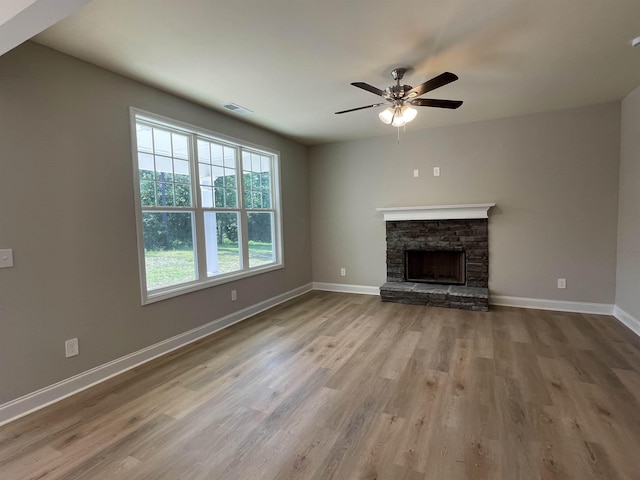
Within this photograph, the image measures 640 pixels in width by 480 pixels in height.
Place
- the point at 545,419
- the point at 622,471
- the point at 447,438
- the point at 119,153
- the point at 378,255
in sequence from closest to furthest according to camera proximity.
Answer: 1. the point at 622,471
2. the point at 447,438
3. the point at 545,419
4. the point at 119,153
5. the point at 378,255

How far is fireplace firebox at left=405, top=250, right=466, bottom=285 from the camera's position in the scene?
482 cm

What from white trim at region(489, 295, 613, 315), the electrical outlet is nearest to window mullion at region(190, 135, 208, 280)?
the electrical outlet

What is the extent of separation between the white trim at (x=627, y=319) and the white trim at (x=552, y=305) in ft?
0.34

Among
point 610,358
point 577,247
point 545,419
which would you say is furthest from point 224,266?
point 577,247

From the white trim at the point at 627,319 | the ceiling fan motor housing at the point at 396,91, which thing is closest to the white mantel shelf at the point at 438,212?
the white trim at the point at 627,319

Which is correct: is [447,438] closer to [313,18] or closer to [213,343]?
[213,343]

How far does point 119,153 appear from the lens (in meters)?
2.78

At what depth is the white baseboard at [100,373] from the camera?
2169 mm

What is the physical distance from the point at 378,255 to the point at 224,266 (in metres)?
2.50

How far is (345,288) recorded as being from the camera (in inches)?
219

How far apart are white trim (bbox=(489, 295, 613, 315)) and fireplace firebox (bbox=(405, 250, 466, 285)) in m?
0.56

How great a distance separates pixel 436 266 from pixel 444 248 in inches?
15.8

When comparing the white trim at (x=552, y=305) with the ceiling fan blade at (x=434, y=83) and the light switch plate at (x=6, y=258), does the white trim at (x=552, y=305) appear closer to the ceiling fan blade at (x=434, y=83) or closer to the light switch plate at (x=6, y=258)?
the ceiling fan blade at (x=434, y=83)

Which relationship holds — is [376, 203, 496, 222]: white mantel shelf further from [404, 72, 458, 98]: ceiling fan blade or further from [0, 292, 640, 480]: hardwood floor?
[404, 72, 458, 98]: ceiling fan blade
